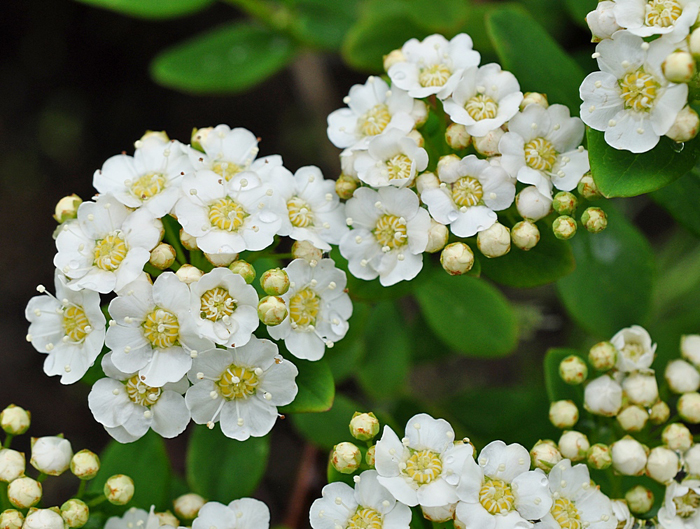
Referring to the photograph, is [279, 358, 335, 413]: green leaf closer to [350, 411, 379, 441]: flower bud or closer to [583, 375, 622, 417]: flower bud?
[350, 411, 379, 441]: flower bud

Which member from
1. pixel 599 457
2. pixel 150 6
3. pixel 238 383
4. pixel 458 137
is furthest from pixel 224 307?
pixel 150 6

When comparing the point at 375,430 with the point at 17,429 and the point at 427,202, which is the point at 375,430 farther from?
the point at 17,429

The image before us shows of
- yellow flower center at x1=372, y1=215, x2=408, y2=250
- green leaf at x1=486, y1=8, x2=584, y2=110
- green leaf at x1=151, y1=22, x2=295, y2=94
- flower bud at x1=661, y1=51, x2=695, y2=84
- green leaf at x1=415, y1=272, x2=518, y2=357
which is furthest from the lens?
green leaf at x1=151, y1=22, x2=295, y2=94

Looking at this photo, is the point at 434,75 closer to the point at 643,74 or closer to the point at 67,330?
the point at 643,74

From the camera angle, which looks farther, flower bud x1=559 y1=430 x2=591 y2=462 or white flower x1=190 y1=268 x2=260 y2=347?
flower bud x1=559 y1=430 x2=591 y2=462

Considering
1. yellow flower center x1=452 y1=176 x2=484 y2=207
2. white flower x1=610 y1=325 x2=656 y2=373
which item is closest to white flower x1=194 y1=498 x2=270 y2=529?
yellow flower center x1=452 y1=176 x2=484 y2=207

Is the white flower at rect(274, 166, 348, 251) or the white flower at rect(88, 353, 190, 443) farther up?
the white flower at rect(274, 166, 348, 251)

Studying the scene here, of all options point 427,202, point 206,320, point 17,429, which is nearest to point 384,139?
point 427,202
